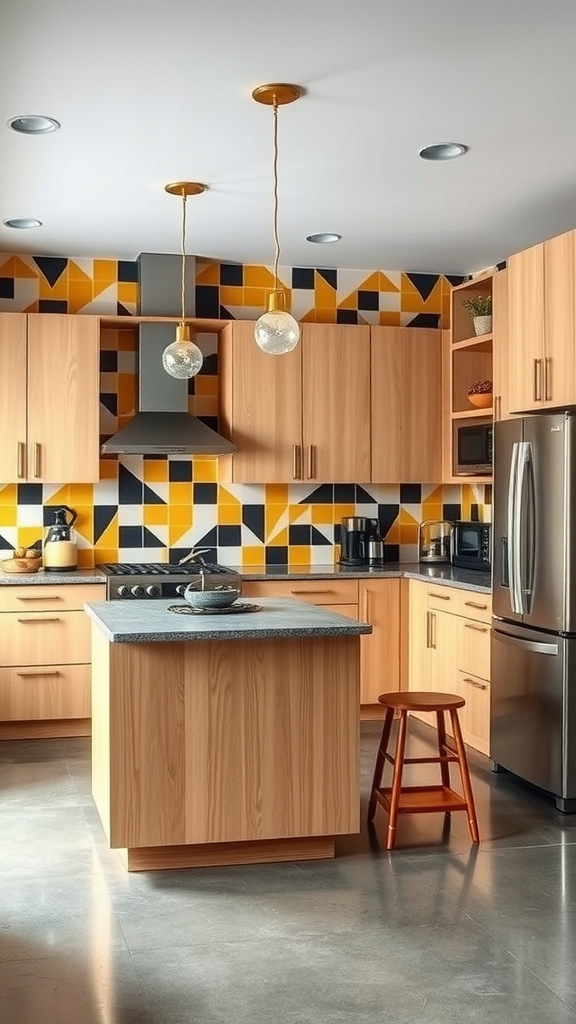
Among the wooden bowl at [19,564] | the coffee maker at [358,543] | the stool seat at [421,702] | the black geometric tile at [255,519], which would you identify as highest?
the black geometric tile at [255,519]

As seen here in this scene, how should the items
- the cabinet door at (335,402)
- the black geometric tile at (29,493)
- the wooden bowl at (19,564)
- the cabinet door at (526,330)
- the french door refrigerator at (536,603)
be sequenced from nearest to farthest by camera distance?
the french door refrigerator at (536,603) < the cabinet door at (526,330) < the wooden bowl at (19,564) < the black geometric tile at (29,493) < the cabinet door at (335,402)

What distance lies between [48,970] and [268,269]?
15.1 feet

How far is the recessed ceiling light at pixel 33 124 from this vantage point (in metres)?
3.97

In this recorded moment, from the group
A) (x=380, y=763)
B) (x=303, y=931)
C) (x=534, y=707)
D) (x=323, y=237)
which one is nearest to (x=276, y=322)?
(x=380, y=763)

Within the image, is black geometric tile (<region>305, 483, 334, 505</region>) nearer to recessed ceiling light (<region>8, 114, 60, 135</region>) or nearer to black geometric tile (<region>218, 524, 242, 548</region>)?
black geometric tile (<region>218, 524, 242, 548</region>)

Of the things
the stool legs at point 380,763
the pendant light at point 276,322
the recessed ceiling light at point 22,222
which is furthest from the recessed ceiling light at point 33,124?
the stool legs at point 380,763

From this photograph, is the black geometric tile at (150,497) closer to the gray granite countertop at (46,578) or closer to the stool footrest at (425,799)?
the gray granite countertop at (46,578)

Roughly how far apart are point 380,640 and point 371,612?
0.54 ft

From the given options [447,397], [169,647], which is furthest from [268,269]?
[169,647]

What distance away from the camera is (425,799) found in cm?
421

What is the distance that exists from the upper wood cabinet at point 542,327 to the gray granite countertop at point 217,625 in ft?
4.79

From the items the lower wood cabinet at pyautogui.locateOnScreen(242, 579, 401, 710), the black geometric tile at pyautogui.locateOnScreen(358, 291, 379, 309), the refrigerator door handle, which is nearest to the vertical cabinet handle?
the lower wood cabinet at pyautogui.locateOnScreen(242, 579, 401, 710)

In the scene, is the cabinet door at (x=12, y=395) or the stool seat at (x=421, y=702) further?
the cabinet door at (x=12, y=395)

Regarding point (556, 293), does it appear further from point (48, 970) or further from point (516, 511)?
point (48, 970)
